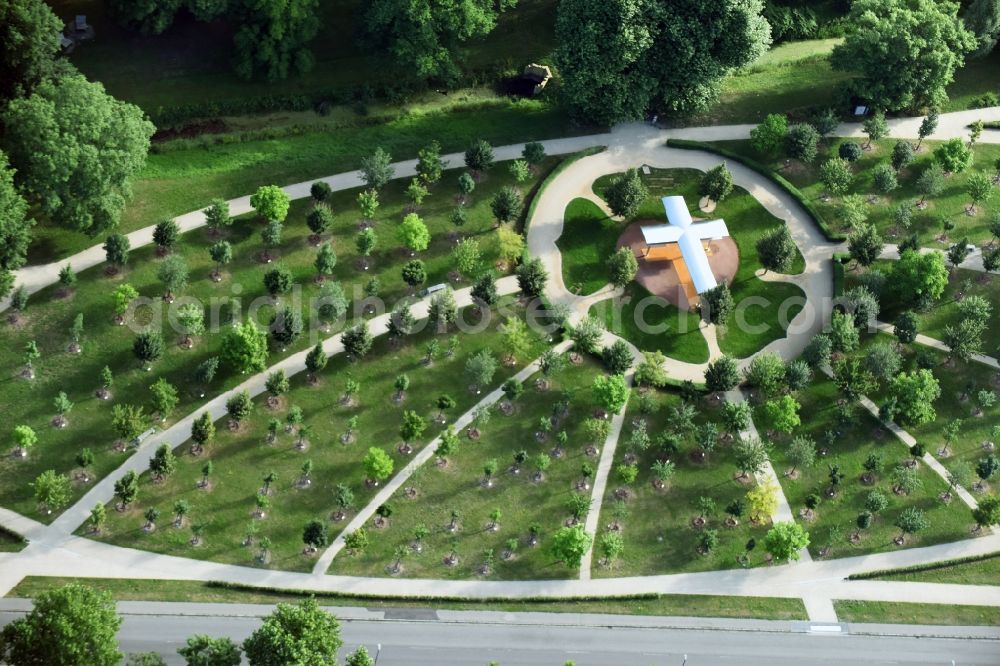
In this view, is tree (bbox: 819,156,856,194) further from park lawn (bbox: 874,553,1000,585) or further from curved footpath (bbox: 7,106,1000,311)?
park lawn (bbox: 874,553,1000,585)

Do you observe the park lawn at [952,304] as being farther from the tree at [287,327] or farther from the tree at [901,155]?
the tree at [287,327]

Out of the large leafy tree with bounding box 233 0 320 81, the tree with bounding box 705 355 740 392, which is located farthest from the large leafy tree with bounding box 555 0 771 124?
the tree with bounding box 705 355 740 392

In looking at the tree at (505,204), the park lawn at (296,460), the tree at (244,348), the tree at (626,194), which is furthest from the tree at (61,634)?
the tree at (626,194)

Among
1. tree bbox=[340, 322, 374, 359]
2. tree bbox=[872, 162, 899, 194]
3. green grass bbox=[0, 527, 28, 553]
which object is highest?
tree bbox=[340, 322, 374, 359]

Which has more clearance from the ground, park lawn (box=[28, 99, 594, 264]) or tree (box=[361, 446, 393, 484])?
park lawn (box=[28, 99, 594, 264])

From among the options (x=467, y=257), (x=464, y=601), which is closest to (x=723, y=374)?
(x=467, y=257)

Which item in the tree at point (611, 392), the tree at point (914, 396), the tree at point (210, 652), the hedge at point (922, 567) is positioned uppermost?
the tree at point (611, 392)
